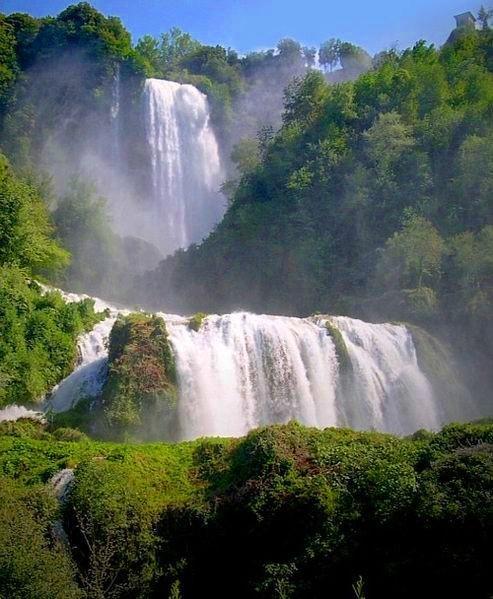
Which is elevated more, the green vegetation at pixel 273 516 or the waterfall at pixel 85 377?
the waterfall at pixel 85 377

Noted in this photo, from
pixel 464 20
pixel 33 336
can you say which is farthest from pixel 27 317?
pixel 464 20

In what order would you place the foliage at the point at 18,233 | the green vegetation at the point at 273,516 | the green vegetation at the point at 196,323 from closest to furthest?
the green vegetation at the point at 273,516
the green vegetation at the point at 196,323
the foliage at the point at 18,233

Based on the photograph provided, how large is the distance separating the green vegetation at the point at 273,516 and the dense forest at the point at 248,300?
1.5 inches

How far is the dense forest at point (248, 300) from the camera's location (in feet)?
36.2

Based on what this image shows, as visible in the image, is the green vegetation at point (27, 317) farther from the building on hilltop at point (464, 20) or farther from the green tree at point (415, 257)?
the building on hilltop at point (464, 20)

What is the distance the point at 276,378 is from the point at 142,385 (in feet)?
14.8

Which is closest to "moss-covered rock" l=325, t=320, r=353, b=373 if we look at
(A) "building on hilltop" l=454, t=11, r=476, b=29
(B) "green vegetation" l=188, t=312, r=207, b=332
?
(B) "green vegetation" l=188, t=312, r=207, b=332

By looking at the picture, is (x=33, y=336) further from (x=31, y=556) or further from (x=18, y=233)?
(x=31, y=556)

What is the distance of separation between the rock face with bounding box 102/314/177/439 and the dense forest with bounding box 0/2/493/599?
0.07 metres

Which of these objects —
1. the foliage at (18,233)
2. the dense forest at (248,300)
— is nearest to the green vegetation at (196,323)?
the dense forest at (248,300)

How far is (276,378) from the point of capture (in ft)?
69.7

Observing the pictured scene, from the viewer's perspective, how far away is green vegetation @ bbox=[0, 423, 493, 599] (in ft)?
33.8

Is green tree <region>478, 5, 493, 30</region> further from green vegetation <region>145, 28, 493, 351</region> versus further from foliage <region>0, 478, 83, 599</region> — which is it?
foliage <region>0, 478, 83, 599</region>

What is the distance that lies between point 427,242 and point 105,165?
2567 cm
